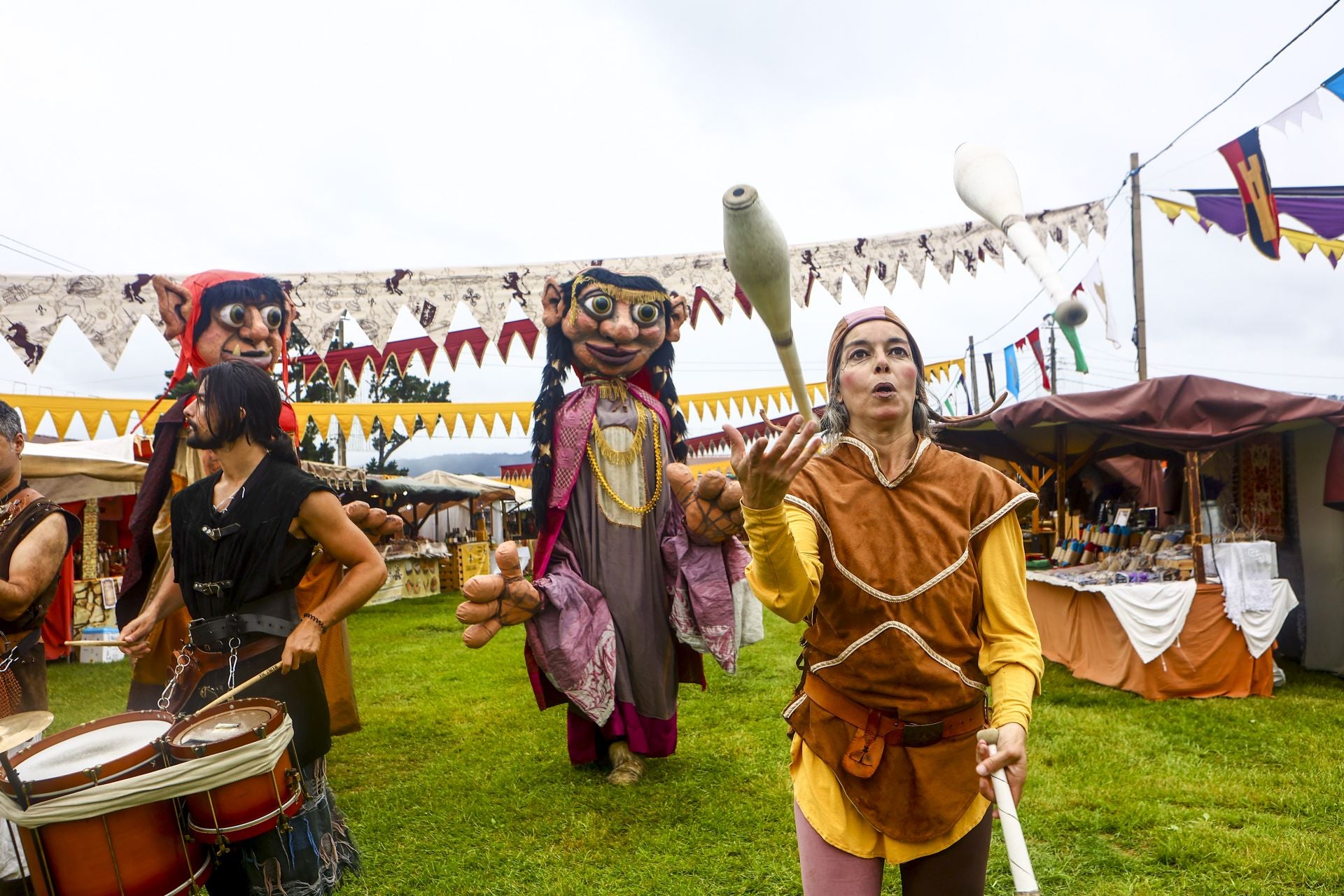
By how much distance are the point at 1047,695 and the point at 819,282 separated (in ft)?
11.1

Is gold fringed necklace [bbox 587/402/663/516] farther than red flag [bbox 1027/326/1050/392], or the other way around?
red flag [bbox 1027/326/1050/392]

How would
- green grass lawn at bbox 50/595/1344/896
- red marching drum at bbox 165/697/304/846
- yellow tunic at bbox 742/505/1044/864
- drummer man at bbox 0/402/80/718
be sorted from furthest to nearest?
green grass lawn at bbox 50/595/1344/896
drummer man at bbox 0/402/80/718
red marching drum at bbox 165/697/304/846
yellow tunic at bbox 742/505/1044/864

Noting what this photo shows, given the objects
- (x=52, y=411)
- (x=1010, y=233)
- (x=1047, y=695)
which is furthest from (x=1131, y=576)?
(x=52, y=411)

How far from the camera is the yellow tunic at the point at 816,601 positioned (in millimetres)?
1439

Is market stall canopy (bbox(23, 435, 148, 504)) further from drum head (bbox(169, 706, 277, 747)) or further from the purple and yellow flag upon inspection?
the purple and yellow flag

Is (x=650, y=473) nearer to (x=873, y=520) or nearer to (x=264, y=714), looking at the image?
(x=264, y=714)

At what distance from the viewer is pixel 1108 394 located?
6.04 metres

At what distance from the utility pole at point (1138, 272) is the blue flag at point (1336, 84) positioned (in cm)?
463

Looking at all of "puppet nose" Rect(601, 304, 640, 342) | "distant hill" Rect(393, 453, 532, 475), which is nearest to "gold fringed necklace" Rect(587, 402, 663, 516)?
"puppet nose" Rect(601, 304, 640, 342)

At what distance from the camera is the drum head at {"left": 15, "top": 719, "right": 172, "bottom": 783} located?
1.83 metres

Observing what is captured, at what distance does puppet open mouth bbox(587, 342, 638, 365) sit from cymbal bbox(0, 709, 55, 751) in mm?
2562

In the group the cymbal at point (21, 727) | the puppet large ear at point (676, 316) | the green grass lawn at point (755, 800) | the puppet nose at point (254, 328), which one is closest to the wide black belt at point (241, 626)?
the cymbal at point (21, 727)

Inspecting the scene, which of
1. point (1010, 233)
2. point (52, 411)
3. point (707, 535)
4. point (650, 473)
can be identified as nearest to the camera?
point (1010, 233)

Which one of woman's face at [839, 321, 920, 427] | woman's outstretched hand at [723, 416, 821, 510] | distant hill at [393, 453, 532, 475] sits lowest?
distant hill at [393, 453, 532, 475]
